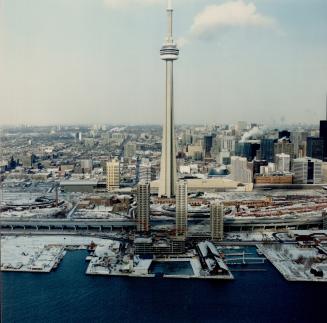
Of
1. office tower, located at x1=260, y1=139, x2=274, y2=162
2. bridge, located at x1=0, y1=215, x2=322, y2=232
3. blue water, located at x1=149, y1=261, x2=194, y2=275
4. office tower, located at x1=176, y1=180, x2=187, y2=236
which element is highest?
office tower, located at x1=260, y1=139, x2=274, y2=162

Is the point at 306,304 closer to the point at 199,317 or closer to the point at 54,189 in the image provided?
the point at 199,317

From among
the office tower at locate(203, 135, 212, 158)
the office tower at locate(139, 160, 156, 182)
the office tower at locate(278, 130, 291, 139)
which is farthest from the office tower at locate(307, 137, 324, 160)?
the office tower at locate(139, 160, 156, 182)

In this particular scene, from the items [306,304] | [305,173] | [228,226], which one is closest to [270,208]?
[228,226]

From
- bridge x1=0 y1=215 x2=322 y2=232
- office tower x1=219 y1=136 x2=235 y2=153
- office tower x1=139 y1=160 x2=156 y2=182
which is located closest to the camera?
bridge x1=0 y1=215 x2=322 y2=232

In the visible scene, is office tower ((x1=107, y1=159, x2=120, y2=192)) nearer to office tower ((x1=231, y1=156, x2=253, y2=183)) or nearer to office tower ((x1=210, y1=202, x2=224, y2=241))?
office tower ((x1=231, y1=156, x2=253, y2=183))

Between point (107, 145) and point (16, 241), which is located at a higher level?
point (107, 145)

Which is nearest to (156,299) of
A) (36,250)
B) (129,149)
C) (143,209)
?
(36,250)
